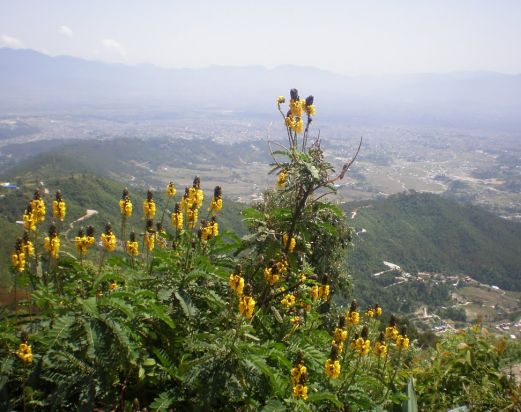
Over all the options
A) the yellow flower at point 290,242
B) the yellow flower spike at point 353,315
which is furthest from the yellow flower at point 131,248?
the yellow flower spike at point 353,315

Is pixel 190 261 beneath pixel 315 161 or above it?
beneath

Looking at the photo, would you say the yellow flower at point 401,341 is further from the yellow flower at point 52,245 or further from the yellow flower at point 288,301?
the yellow flower at point 52,245

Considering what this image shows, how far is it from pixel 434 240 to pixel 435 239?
0.55 meters

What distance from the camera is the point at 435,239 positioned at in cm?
10912

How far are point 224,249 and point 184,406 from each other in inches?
60.0

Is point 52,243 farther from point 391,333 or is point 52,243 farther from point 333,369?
point 391,333

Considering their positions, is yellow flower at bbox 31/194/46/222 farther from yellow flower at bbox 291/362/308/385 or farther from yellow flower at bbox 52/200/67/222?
yellow flower at bbox 291/362/308/385

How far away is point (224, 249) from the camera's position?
4.32m

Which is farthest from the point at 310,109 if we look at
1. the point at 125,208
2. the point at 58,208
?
the point at 58,208

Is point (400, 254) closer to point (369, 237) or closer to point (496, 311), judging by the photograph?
point (369, 237)

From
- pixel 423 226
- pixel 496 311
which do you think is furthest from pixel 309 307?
pixel 423 226

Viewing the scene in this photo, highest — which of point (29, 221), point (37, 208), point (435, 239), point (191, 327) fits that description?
point (37, 208)

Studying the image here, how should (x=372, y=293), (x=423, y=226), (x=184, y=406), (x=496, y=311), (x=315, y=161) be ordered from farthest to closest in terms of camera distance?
(x=423, y=226) < (x=496, y=311) < (x=372, y=293) < (x=315, y=161) < (x=184, y=406)

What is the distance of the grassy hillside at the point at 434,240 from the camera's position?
95.1m
